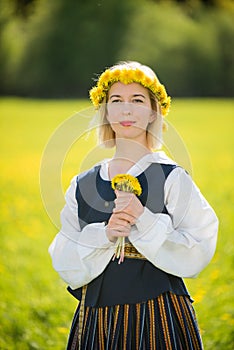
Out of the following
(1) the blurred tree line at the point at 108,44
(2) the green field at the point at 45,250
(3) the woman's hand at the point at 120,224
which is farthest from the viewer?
(1) the blurred tree line at the point at 108,44

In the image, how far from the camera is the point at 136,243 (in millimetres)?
2428

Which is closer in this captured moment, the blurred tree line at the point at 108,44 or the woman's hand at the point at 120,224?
the woman's hand at the point at 120,224

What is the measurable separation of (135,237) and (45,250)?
3484 millimetres

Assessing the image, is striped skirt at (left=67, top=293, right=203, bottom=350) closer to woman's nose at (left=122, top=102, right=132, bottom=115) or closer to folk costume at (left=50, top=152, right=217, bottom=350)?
folk costume at (left=50, top=152, right=217, bottom=350)

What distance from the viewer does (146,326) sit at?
2.50 meters

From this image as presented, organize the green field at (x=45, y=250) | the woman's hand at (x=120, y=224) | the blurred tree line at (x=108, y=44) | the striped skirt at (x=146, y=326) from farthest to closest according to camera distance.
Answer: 1. the blurred tree line at (x=108, y=44)
2. the green field at (x=45, y=250)
3. the striped skirt at (x=146, y=326)
4. the woman's hand at (x=120, y=224)

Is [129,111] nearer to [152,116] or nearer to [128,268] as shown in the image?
[152,116]

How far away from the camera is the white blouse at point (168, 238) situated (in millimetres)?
2422

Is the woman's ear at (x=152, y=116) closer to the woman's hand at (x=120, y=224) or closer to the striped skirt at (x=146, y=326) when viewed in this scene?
the woman's hand at (x=120, y=224)

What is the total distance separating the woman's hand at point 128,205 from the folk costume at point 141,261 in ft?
0.12

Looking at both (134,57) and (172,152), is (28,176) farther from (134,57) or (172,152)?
(134,57)

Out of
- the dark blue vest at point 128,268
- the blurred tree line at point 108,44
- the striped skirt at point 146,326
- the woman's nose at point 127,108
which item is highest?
the blurred tree line at point 108,44

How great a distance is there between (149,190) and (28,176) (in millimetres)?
7304

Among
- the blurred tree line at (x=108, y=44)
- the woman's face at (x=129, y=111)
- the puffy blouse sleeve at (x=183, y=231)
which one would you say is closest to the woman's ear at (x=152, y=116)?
the woman's face at (x=129, y=111)
